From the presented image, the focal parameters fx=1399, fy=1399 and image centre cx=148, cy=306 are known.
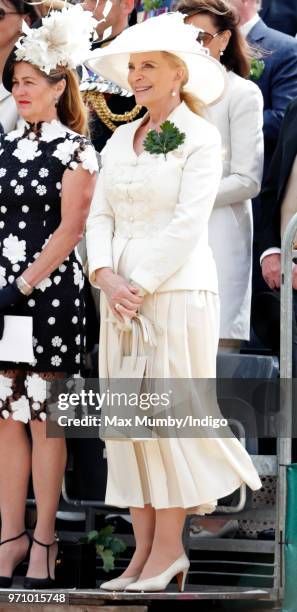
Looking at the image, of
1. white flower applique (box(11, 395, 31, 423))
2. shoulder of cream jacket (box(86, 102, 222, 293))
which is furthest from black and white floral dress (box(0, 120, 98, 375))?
shoulder of cream jacket (box(86, 102, 222, 293))

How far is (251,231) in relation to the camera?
6.45 meters

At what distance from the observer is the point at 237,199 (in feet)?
20.9

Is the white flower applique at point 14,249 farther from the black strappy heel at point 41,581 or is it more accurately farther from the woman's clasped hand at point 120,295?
the black strappy heel at point 41,581

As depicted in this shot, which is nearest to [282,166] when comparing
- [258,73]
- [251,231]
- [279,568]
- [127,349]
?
[251,231]

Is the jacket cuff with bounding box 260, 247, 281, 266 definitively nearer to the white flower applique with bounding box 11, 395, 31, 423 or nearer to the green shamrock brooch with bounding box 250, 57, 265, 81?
the green shamrock brooch with bounding box 250, 57, 265, 81

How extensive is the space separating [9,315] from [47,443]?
0.54 m

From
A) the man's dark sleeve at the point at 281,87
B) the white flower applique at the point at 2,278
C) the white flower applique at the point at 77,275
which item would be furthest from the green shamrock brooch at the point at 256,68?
the white flower applique at the point at 2,278

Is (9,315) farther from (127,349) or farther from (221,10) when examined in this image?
(221,10)

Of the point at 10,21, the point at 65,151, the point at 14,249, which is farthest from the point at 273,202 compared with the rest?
the point at 10,21

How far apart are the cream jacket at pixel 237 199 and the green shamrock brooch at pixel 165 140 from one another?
2.87 feet

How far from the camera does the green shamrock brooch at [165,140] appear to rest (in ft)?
17.9

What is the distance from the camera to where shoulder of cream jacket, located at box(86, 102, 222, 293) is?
5367 mm

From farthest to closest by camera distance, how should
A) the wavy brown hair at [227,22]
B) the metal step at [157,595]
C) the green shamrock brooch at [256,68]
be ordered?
1. the green shamrock brooch at [256,68]
2. the wavy brown hair at [227,22]
3. the metal step at [157,595]

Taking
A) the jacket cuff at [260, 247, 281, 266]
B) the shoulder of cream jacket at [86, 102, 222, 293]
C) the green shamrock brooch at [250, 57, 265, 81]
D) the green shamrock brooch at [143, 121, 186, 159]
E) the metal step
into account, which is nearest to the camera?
the metal step
